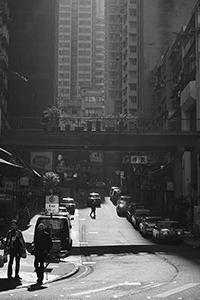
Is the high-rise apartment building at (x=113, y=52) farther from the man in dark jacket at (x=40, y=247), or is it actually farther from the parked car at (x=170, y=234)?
Result: the man in dark jacket at (x=40, y=247)

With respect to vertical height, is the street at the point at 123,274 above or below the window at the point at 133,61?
below

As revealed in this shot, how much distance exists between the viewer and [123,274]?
16828mm

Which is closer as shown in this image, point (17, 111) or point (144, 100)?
point (17, 111)

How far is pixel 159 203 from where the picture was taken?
7531cm

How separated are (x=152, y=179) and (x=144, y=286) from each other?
59574 mm

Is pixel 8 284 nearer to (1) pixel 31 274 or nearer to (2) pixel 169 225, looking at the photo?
(1) pixel 31 274

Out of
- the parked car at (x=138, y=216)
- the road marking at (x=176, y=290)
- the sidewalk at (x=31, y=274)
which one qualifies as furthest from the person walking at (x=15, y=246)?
the parked car at (x=138, y=216)

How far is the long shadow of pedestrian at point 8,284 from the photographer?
44.3 feet

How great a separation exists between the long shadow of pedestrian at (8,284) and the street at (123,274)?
0.29 meters

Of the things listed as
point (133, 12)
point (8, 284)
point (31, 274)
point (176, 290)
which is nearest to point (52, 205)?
point (31, 274)

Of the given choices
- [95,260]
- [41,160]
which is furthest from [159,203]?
[95,260]

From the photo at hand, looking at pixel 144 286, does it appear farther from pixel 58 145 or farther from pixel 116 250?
pixel 58 145

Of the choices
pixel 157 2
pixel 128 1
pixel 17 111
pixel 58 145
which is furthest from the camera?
pixel 128 1

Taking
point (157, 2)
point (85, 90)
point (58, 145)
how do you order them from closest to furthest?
point (58, 145)
point (157, 2)
point (85, 90)
